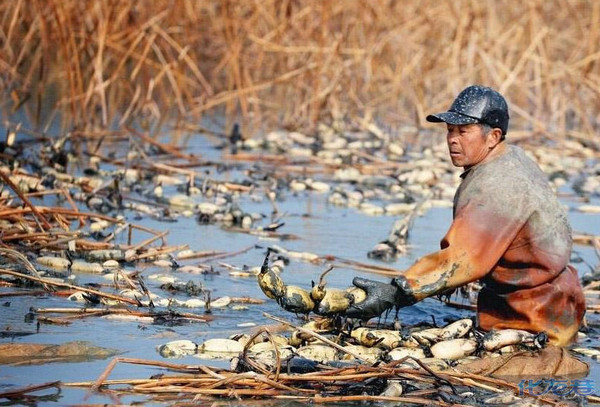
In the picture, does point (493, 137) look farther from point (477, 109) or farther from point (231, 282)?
point (231, 282)

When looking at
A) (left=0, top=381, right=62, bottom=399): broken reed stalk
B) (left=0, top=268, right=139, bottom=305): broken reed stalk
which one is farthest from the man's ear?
(left=0, top=381, right=62, bottom=399): broken reed stalk

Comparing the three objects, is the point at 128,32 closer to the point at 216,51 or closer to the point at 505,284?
the point at 216,51

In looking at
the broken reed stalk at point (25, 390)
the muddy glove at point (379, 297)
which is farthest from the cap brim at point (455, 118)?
the broken reed stalk at point (25, 390)

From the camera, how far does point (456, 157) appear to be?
615cm

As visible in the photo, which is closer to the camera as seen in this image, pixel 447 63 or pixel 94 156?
pixel 94 156

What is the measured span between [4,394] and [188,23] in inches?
429

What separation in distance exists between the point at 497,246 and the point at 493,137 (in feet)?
1.97

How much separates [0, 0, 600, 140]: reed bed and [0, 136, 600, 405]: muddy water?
145 inches

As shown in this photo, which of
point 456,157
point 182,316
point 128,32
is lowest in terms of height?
point 182,316

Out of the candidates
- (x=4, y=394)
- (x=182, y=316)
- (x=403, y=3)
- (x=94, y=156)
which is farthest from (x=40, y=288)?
(x=403, y=3)

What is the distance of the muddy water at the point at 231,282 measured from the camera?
206 inches

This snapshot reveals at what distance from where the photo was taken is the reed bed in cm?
1391

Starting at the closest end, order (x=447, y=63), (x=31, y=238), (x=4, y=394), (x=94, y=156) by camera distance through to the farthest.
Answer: (x=4, y=394) → (x=31, y=238) → (x=94, y=156) → (x=447, y=63)

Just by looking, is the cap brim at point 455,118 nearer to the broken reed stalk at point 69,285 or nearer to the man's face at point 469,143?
the man's face at point 469,143
